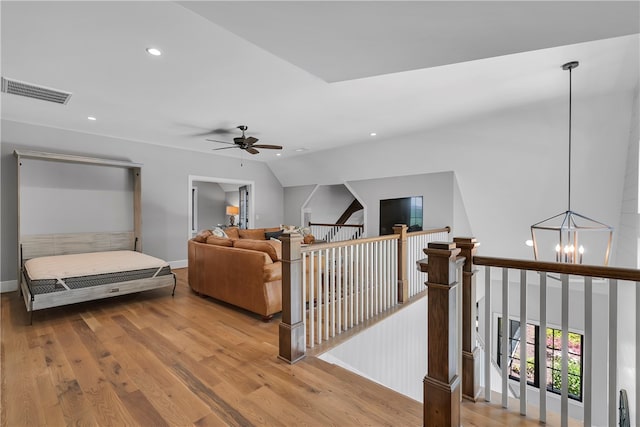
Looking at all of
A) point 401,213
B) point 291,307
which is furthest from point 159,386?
point 401,213

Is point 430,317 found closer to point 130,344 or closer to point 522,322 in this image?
point 522,322

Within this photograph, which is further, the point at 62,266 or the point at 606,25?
the point at 62,266

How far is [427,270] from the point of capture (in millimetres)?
1576

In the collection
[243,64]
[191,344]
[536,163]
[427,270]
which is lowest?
[191,344]

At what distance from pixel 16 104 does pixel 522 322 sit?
225 inches

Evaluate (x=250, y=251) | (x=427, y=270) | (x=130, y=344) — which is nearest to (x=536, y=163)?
(x=427, y=270)

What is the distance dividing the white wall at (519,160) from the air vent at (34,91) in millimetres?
4540

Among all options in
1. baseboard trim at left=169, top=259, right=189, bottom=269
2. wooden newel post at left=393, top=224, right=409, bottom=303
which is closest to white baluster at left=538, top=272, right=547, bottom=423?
wooden newel post at left=393, top=224, right=409, bottom=303

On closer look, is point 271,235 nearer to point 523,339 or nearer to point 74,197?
point 74,197

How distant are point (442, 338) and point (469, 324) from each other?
0.56 metres

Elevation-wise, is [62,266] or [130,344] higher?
[62,266]

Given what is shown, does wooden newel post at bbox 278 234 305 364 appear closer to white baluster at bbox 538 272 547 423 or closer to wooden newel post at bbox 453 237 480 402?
wooden newel post at bbox 453 237 480 402

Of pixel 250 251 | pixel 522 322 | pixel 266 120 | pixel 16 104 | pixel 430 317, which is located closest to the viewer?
pixel 430 317

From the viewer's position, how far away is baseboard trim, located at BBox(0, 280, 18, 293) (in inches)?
172
